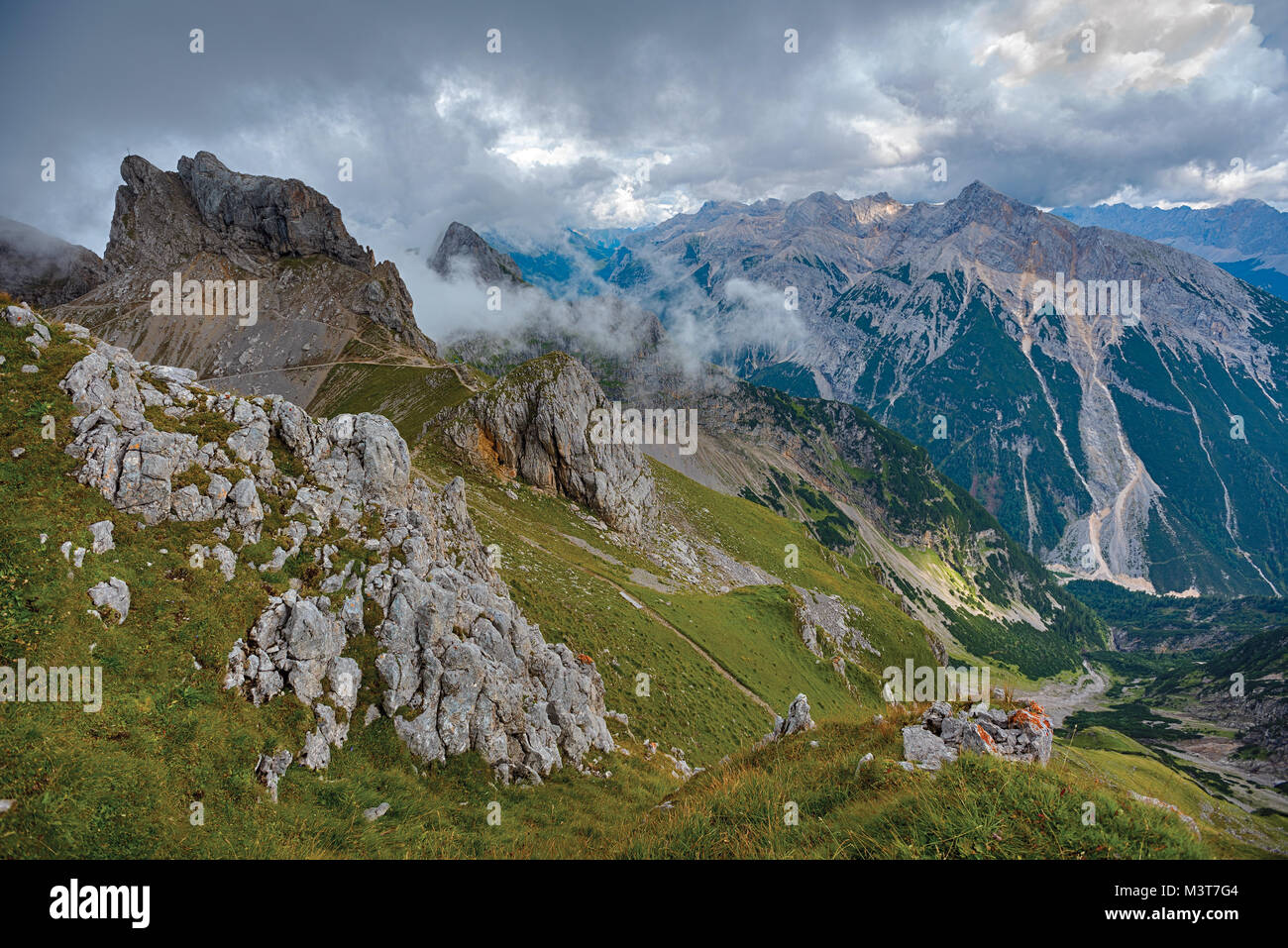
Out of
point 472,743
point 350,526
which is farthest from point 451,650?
point 350,526

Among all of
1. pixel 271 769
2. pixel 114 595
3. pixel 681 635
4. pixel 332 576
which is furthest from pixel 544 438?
pixel 271 769

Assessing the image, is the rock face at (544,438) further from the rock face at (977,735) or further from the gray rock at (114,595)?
the rock face at (977,735)

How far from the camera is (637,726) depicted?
91.6ft

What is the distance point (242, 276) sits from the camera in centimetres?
15825

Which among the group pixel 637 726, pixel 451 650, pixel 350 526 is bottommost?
pixel 637 726

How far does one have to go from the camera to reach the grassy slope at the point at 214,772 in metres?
7.23

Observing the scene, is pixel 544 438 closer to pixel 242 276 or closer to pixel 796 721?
pixel 796 721

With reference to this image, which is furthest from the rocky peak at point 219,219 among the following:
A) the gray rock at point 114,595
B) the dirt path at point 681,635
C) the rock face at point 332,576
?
the gray rock at point 114,595

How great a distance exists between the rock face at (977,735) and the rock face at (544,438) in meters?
57.9

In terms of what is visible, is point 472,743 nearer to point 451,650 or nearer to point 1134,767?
point 451,650

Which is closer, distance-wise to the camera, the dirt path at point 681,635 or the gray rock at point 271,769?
the gray rock at point 271,769

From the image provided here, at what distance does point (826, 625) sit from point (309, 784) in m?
79.3

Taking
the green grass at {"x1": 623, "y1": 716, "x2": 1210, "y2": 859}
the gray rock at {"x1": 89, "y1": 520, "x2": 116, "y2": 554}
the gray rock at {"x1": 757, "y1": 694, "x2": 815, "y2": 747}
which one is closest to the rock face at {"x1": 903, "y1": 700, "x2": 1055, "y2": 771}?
the green grass at {"x1": 623, "y1": 716, "x2": 1210, "y2": 859}

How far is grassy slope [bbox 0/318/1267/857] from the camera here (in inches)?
285
